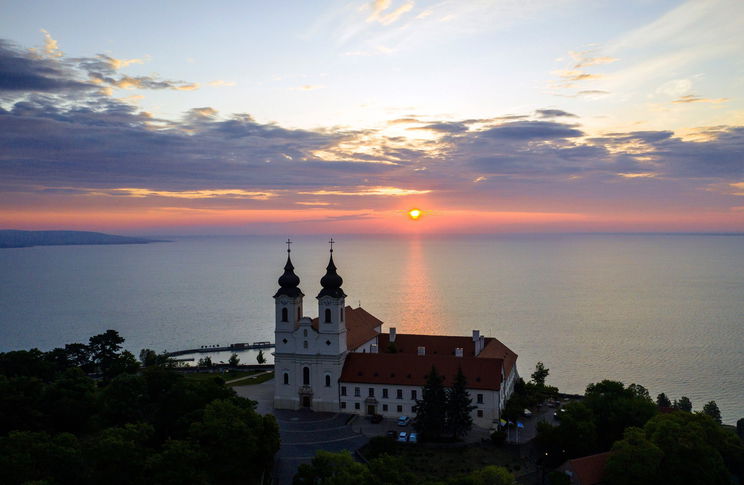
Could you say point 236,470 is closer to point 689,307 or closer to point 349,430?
point 349,430

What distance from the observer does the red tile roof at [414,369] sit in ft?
186

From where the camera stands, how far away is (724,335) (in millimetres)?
111438

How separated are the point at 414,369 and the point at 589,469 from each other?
19780 millimetres

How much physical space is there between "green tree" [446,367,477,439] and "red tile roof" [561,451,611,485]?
427 inches

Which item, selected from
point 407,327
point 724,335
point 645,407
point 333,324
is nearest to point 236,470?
point 333,324

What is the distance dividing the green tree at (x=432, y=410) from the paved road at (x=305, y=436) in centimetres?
523

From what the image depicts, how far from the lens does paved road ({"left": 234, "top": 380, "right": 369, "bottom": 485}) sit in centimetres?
4753

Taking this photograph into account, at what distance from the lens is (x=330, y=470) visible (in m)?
37.6

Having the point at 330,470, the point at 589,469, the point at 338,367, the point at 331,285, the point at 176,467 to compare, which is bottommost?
the point at 589,469

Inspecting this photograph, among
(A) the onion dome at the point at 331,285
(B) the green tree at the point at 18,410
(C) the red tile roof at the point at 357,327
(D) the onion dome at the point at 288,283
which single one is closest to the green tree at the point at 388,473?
(A) the onion dome at the point at 331,285

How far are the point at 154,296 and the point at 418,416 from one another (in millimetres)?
140833

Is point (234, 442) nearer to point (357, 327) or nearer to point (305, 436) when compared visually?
point (305, 436)

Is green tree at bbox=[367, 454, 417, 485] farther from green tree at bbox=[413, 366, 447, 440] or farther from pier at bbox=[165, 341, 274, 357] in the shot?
pier at bbox=[165, 341, 274, 357]

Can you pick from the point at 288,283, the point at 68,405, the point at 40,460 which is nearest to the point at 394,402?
the point at 288,283
